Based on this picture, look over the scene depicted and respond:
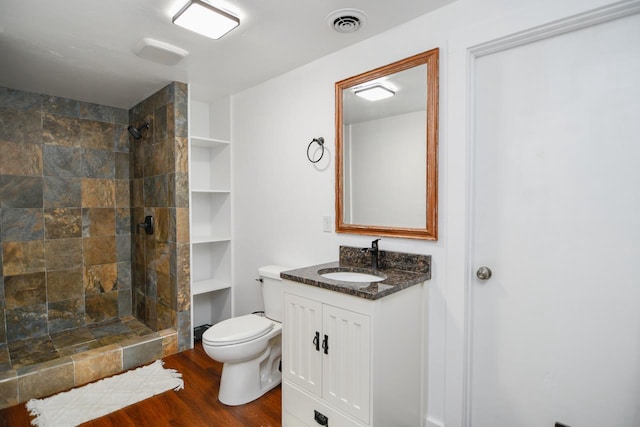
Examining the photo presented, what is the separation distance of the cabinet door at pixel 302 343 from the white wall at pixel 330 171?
58 centimetres

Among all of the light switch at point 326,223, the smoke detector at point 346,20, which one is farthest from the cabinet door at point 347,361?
the smoke detector at point 346,20

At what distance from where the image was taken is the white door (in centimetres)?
133

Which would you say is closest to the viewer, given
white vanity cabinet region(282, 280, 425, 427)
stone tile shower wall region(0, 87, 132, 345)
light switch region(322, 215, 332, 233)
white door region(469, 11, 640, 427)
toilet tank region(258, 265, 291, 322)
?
white door region(469, 11, 640, 427)

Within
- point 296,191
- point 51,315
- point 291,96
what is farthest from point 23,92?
point 296,191

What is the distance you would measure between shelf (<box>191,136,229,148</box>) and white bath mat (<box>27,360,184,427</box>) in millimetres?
1916

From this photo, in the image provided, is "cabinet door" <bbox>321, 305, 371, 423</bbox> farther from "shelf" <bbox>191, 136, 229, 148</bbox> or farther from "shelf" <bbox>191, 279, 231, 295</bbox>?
"shelf" <bbox>191, 136, 229, 148</bbox>

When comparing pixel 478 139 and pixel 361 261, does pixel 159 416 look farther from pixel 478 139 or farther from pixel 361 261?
pixel 478 139

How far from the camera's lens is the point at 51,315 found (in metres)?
3.14

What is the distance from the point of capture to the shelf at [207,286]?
3021 mm

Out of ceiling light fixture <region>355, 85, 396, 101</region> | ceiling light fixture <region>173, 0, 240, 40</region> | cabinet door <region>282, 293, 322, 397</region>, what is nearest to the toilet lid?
cabinet door <region>282, 293, 322, 397</region>

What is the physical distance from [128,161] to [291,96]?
2136mm

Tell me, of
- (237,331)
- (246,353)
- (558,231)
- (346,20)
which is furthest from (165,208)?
(558,231)

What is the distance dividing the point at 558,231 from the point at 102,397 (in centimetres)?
285

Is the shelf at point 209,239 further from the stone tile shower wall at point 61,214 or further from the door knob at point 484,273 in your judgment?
the door knob at point 484,273
